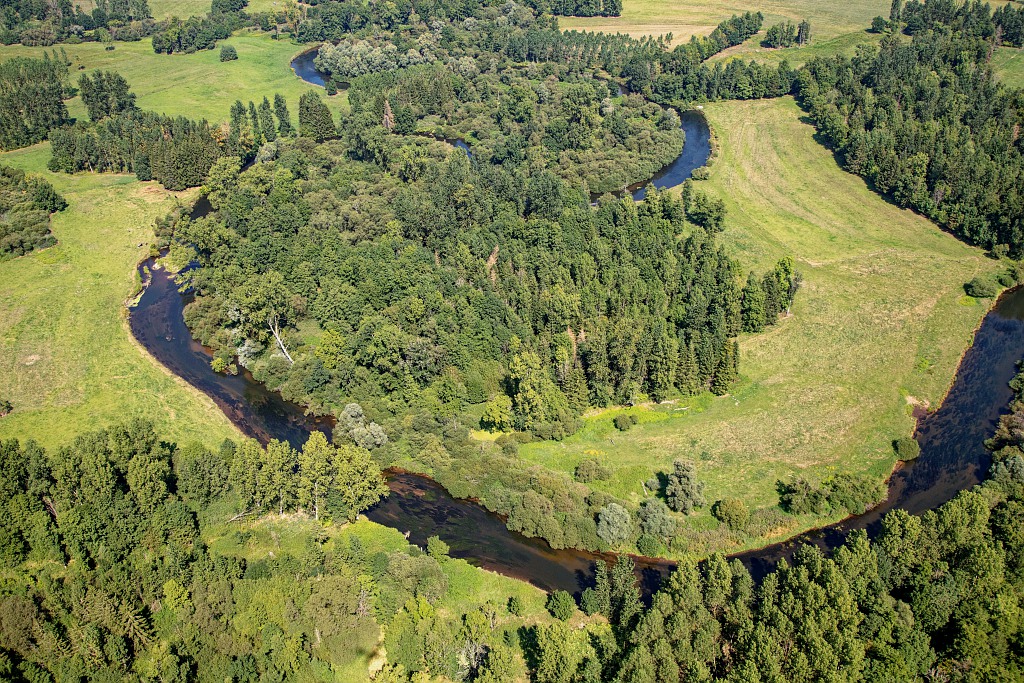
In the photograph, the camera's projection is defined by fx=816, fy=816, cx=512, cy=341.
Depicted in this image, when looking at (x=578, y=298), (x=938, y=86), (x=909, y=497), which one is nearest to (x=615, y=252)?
(x=578, y=298)

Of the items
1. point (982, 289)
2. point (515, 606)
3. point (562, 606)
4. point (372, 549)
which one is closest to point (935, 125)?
point (982, 289)

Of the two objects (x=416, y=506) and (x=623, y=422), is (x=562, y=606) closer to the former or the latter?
(x=416, y=506)

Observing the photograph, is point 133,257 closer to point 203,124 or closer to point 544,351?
point 203,124

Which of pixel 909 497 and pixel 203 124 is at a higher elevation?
pixel 203 124

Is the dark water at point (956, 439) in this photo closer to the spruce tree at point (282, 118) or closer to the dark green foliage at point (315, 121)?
the dark green foliage at point (315, 121)

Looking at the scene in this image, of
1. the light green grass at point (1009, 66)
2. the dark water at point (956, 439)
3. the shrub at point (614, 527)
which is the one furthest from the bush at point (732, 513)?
Result: the light green grass at point (1009, 66)
